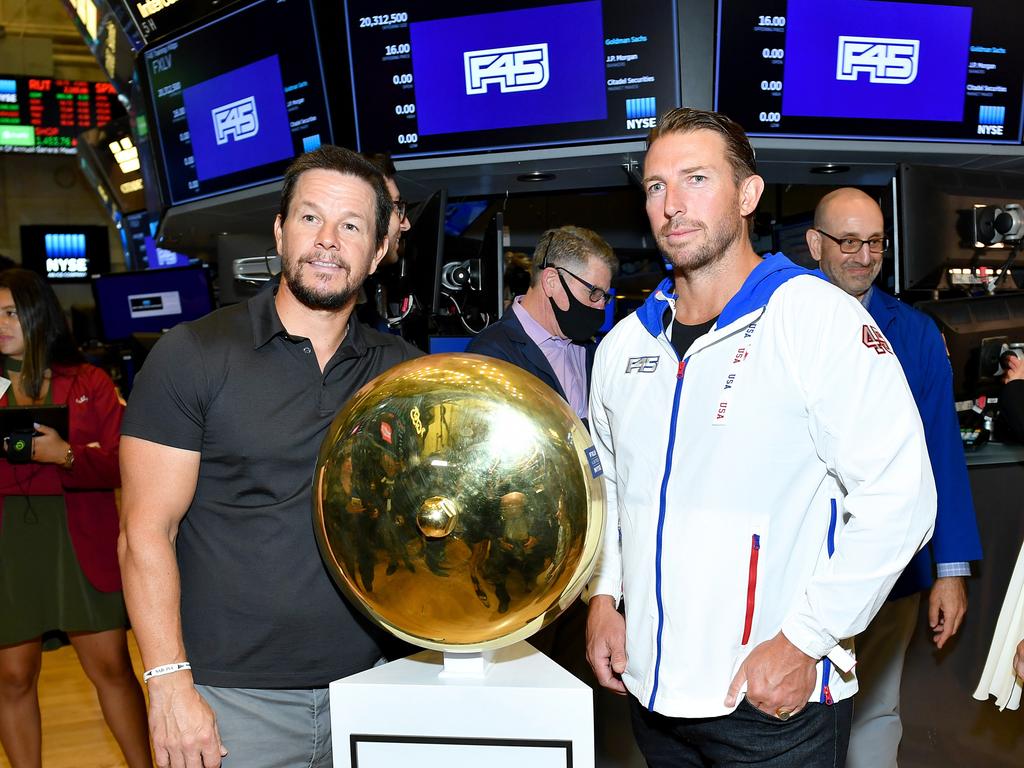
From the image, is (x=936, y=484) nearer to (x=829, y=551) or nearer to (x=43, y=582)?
(x=829, y=551)

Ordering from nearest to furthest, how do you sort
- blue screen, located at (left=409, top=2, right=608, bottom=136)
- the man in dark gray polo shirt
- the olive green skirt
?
the man in dark gray polo shirt, the olive green skirt, blue screen, located at (left=409, top=2, right=608, bottom=136)

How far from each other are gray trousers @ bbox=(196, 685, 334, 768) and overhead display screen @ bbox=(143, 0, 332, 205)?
287 centimetres

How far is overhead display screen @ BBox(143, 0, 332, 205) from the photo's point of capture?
4.11 metres

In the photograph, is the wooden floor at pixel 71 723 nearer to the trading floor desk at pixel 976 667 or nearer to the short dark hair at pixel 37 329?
the short dark hair at pixel 37 329

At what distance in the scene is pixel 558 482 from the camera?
1270mm

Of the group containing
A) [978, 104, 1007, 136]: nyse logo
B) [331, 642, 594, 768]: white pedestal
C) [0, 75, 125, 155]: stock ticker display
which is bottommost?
[331, 642, 594, 768]: white pedestal

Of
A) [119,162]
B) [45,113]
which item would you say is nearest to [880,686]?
[119,162]

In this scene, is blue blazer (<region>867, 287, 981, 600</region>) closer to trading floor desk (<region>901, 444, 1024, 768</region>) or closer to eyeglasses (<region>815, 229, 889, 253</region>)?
eyeglasses (<region>815, 229, 889, 253</region>)

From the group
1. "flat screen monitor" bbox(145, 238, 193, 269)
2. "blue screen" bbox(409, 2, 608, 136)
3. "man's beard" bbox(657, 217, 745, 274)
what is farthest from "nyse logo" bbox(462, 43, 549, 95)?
"flat screen monitor" bbox(145, 238, 193, 269)

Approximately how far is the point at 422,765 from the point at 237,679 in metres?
0.44

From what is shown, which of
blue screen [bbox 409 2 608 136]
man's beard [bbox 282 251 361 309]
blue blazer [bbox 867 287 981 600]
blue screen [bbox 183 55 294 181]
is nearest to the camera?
man's beard [bbox 282 251 361 309]

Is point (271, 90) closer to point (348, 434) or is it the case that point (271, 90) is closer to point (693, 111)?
point (693, 111)

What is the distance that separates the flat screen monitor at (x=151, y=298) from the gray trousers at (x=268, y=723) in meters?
3.68

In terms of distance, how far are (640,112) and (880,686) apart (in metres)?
2.05
